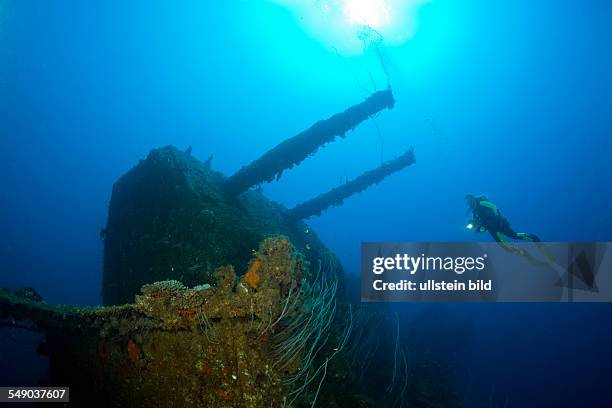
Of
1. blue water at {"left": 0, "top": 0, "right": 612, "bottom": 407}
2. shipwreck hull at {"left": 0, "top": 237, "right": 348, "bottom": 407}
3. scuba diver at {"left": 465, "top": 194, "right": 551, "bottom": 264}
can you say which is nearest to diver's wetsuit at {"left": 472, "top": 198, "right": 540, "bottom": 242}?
scuba diver at {"left": 465, "top": 194, "right": 551, "bottom": 264}

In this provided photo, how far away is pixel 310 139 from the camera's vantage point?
24.8 ft

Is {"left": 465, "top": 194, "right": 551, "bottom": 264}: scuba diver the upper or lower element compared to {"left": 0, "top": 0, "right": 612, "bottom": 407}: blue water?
lower

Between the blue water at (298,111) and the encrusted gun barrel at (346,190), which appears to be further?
→ the blue water at (298,111)

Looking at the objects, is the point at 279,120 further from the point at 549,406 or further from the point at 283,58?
the point at 549,406

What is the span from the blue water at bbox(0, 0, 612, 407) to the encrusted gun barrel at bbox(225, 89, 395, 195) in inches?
2537

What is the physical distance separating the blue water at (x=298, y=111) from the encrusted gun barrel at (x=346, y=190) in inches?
2476

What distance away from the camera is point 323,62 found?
10912cm

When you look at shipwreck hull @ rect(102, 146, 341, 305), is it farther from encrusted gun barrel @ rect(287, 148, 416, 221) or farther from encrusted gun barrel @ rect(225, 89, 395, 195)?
encrusted gun barrel @ rect(287, 148, 416, 221)

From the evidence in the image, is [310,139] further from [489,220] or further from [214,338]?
[489,220]

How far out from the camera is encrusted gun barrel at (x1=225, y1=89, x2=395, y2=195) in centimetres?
739

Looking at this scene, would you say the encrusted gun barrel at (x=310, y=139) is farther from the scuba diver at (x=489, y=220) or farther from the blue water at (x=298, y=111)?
the blue water at (x=298, y=111)

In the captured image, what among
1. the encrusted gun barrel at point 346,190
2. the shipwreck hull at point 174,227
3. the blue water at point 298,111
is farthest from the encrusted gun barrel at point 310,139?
the blue water at point 298,111

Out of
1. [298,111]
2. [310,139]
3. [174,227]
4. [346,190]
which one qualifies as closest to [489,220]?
[346,190]

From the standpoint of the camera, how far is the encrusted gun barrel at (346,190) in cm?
967
